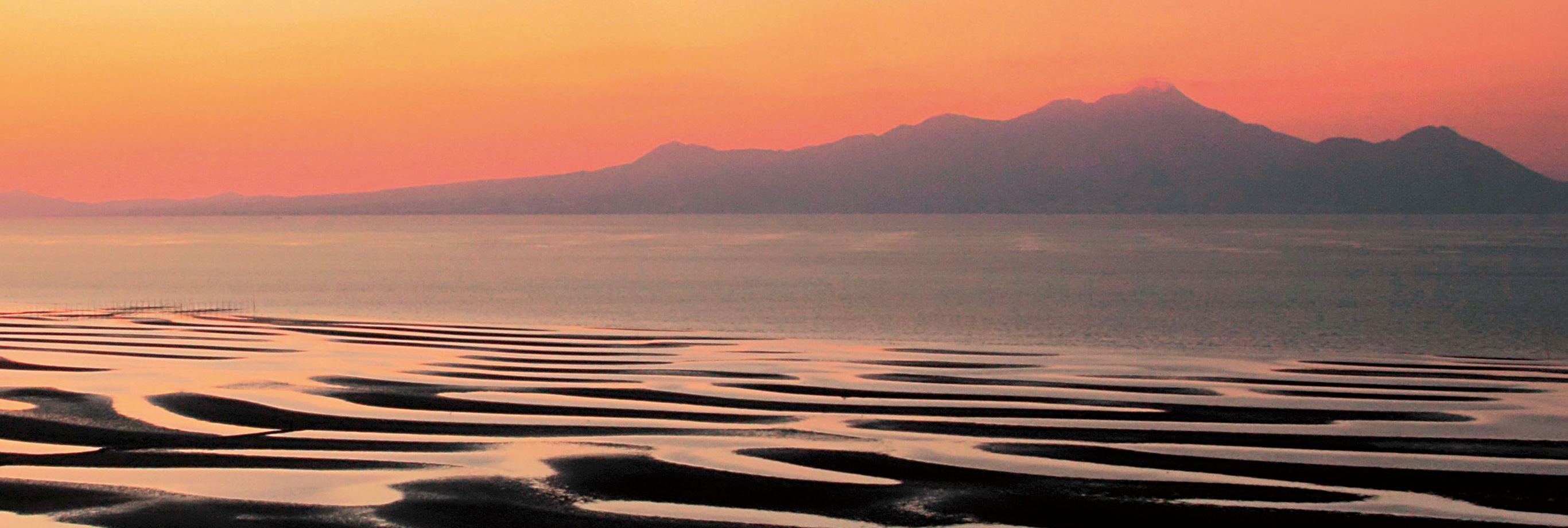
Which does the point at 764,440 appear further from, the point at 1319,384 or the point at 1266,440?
the point at 1319,384

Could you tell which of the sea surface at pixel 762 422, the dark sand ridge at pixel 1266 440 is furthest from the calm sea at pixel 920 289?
the dark sand ridge at pixel 1266 440

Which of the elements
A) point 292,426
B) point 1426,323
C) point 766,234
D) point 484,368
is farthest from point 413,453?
point 766,234

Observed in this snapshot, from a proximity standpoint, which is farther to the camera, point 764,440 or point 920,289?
point 920,289

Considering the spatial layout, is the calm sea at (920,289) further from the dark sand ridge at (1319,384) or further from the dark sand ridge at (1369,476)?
the dark sand ridge at (1369,476)

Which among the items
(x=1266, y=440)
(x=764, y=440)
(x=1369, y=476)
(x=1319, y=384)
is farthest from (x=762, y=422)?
(x=1319, y=384)

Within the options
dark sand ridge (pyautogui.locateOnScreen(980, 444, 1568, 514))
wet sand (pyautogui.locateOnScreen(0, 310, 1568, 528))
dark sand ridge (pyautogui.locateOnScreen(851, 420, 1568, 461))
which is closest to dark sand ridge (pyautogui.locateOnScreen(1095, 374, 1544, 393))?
wet sand (pyautogui.locateOnScreen(0, 310, 1568, 528))
